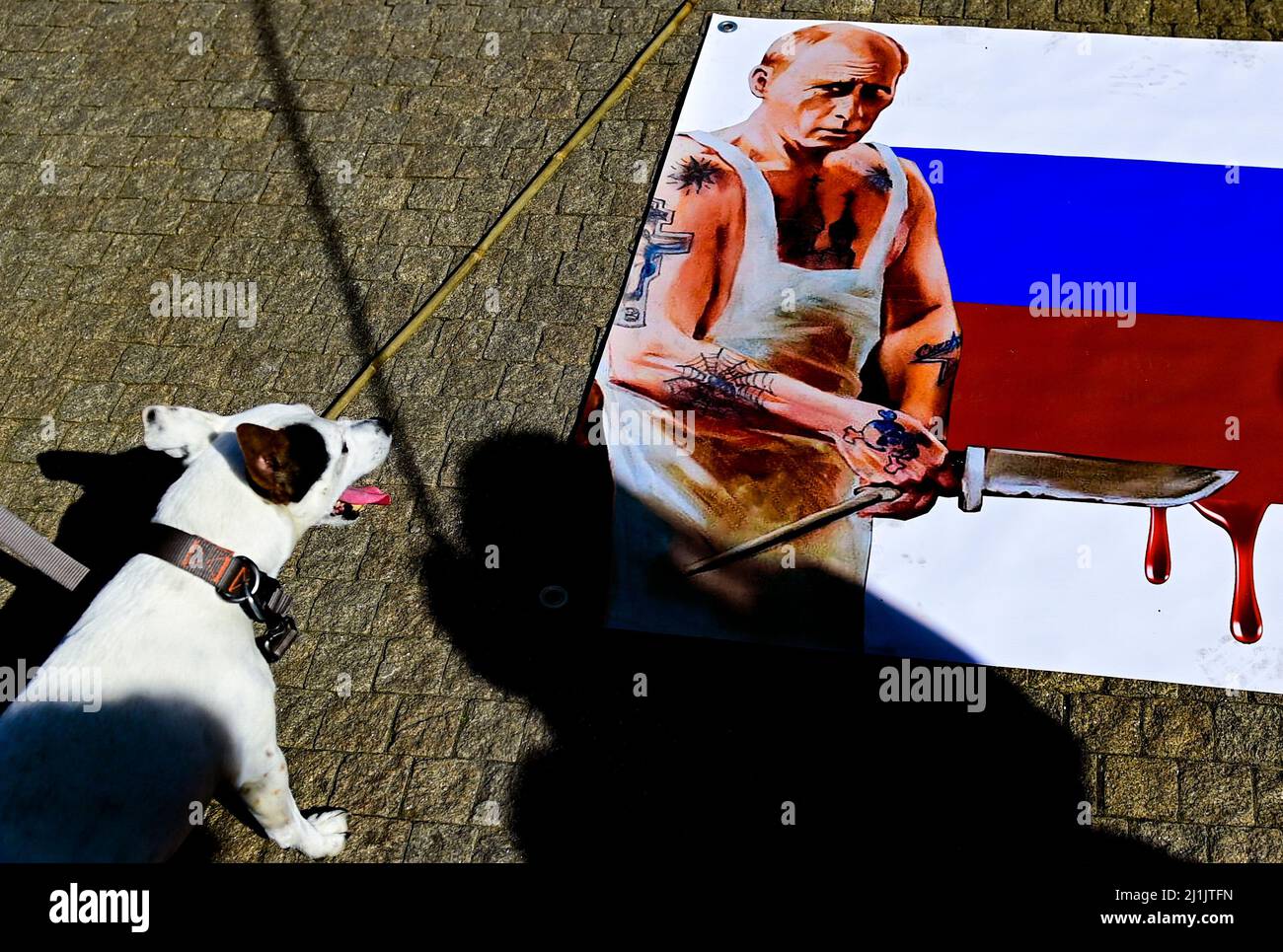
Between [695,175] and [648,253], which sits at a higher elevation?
[695,175]

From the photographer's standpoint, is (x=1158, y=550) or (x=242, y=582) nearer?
(x=242, y=582)

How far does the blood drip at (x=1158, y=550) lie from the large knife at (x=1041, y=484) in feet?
0.21

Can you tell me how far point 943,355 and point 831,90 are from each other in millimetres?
2325

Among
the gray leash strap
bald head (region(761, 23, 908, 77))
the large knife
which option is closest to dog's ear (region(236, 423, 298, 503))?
the gray leash strap

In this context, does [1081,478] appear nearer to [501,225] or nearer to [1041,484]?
[1041,484]

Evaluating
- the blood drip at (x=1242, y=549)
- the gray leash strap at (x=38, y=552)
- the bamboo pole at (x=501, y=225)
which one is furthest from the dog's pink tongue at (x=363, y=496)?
the blood drip at (x=1242, y=549)

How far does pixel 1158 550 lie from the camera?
5414 millimetres

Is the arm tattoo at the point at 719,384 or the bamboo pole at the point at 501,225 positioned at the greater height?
the bamboo pole at the point at 501,225

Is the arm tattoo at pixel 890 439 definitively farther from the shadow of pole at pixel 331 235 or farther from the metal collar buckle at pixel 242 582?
the metal collar buckle at pixel 242 582

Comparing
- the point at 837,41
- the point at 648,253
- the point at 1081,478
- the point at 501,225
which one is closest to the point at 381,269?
the point at 501,225

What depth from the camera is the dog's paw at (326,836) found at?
4871mm

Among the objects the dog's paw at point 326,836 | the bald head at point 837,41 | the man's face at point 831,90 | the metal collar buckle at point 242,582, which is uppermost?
the bald head at point 837,41
